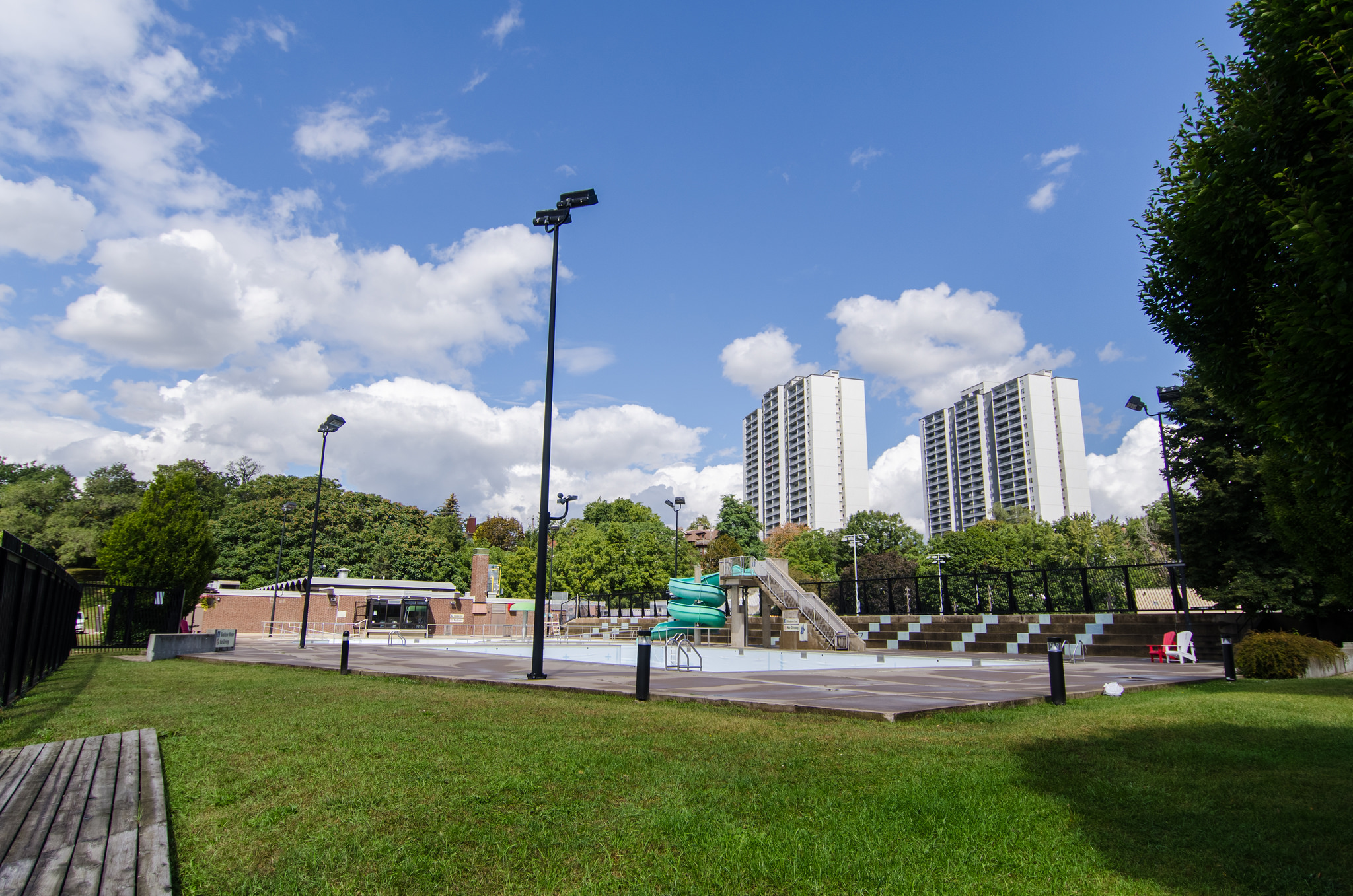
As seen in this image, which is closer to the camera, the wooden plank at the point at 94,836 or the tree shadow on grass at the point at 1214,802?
the wooden plank at the point at 94,836

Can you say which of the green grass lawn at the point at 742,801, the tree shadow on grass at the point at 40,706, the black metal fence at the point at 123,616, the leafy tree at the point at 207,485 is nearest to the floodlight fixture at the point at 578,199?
the green grass lawn at the point at 742,801

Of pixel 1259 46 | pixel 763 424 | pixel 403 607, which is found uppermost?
pixel 763 424

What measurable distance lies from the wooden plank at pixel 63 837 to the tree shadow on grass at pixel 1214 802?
500 centimetres

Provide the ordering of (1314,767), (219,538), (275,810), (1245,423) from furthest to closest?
(219,538)
(1314,767)
(1245,423)
(275,810)

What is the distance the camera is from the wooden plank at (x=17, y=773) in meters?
4.37

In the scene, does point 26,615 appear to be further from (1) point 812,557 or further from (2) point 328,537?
(1) point 812,557

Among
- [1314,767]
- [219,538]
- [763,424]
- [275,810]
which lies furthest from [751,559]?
[763,424]


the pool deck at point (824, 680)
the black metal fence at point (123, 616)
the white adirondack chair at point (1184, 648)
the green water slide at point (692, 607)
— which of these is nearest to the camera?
the pool deck at point (824, 680)

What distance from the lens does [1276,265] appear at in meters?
4.12

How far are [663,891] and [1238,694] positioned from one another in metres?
12.1

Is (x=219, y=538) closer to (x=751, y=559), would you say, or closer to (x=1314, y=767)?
(x=751, y=559)

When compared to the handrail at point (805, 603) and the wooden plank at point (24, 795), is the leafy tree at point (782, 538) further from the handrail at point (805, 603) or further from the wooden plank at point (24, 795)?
the wooden plank at point (24, 795)

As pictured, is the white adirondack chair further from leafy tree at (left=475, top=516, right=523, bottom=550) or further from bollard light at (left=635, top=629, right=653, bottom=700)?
leafy tree at (left=475, top=516, right=523, bottom=550)

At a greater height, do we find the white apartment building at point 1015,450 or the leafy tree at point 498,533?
the white apartment building at point 1015,450
